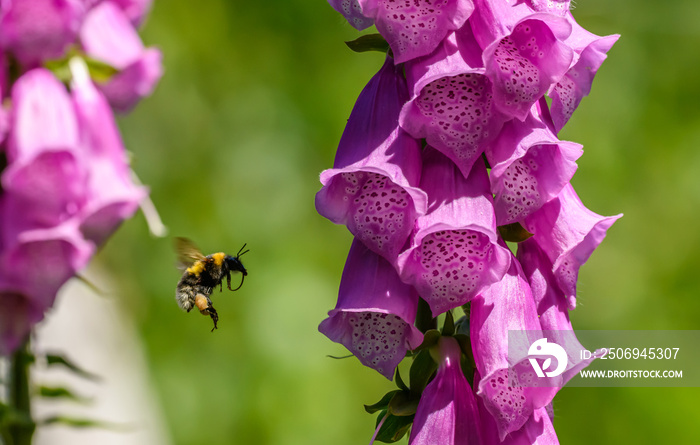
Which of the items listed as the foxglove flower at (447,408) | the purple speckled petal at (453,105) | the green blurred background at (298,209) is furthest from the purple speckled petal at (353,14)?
the green blurred background at (298,209)

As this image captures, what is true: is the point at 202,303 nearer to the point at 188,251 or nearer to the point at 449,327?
the point at 188,251

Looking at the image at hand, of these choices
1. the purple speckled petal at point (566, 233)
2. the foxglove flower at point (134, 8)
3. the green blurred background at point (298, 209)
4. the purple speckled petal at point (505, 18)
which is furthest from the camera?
the green blurred background at point (298, 209)

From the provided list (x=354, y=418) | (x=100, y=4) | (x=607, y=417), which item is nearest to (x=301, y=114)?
(x=354, y=418)

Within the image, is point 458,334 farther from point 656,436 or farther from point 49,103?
point 656,436

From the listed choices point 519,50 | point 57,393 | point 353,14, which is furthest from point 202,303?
point 519,50

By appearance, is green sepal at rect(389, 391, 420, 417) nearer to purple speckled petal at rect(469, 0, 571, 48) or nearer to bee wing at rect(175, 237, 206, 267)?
purple speckled petal at rect(469, 0, 571, 48)

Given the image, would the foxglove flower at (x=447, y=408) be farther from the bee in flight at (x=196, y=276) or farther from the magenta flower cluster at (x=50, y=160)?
the bee in flight at (x=196, y=276)

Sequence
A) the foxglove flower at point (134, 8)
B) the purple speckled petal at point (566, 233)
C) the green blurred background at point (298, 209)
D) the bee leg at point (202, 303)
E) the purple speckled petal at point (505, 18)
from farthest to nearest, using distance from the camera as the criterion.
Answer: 1. the green blurred background at point (298, 209)
2. the bee leg at point (202, 303)
3. the foxglove flower at point (134, 8)
4. the purple speckled petal at point (566, 233)
5. the purple speckled petal at point (505, 18)
